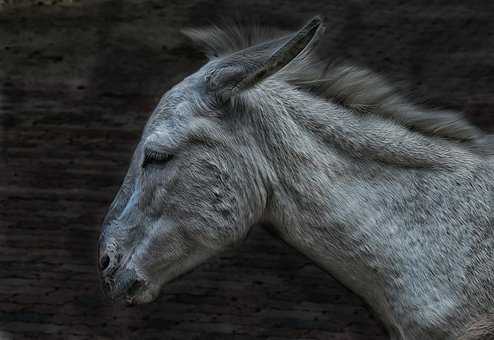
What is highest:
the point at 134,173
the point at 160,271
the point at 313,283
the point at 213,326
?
the point at 134,173

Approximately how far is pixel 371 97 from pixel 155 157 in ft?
1.94

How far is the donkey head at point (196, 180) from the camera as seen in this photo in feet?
6.53

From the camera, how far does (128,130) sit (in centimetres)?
385

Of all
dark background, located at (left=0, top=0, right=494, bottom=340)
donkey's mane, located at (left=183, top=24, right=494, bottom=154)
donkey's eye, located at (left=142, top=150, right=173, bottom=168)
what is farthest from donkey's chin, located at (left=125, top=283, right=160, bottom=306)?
dark background, located at (left=0, top=0, right=494, bottom=340)

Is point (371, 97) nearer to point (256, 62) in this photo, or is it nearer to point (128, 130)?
point (256, 62)

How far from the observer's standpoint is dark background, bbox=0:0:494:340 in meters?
3.53

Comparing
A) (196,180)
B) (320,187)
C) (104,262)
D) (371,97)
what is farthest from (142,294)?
(371,97)

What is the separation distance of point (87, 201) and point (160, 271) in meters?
1.77

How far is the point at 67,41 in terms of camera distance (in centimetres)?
396

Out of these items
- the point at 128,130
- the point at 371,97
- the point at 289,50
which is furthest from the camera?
the point at 128,130

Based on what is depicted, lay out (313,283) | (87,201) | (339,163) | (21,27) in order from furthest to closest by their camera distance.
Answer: (21,27), (87,201), (313,283), (339,163)

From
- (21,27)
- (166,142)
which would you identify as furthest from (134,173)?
(21,27)

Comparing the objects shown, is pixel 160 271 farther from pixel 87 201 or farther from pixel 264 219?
pixel 87 201

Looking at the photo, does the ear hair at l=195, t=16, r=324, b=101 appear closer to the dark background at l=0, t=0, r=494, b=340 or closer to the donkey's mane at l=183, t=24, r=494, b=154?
the donkey's mane at l=183, t=24, r=494, b=154
